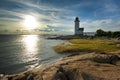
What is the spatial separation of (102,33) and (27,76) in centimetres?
14853

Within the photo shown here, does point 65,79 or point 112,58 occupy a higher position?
point 112,58

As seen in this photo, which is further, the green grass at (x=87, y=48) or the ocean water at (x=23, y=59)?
the green grass at (x=87, y=48)

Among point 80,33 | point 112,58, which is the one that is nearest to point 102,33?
point 80,33

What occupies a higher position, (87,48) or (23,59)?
(87,48)

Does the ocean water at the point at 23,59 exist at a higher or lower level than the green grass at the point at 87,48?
lower

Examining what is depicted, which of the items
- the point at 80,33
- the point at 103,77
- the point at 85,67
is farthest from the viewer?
the point at 80,33

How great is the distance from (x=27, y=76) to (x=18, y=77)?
1.18 meters

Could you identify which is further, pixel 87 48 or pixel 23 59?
pixel 87 48

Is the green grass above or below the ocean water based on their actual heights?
above

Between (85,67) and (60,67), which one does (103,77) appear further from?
(60,67)

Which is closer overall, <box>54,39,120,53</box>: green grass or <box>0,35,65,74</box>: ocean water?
<box>0,35,65,74</box>: ocean water

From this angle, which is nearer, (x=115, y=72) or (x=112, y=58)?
(x=115, y=72)

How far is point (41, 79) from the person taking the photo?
526 inches

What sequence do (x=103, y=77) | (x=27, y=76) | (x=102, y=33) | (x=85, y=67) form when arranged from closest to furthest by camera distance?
1. (x=103, y=77)
2. (x=85, y=67)
3. (x=27, y=76)
4. (x=102, y=33)
